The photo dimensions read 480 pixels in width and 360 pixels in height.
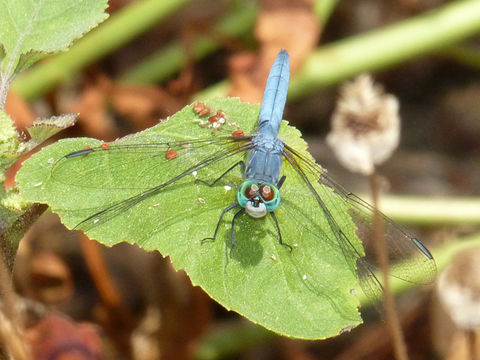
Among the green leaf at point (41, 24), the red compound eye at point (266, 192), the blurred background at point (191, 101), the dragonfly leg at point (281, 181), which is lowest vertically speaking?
the blurred background at point (191, 101)

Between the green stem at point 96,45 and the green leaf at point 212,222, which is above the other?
the green leaf at point 212,222

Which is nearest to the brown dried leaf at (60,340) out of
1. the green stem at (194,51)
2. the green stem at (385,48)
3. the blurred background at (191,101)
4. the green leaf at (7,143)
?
the blurred background at (191,101)

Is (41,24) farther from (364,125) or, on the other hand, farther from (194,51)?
(194,51)

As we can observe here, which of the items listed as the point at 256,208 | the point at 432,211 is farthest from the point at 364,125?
the point at 432,211

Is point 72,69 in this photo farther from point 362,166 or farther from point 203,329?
point 362,166

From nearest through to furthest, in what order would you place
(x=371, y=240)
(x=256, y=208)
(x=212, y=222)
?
(x=212, y=222) < (x=256, y=208) < (x=371, y=240)

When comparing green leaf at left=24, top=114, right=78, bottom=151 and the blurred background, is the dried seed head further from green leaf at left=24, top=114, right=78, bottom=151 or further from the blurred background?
green leaf at left=24, top=114, right=78, bottom=151

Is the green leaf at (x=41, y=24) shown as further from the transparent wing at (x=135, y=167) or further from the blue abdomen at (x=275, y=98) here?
the blue abdomen at (x=275, y=98)
